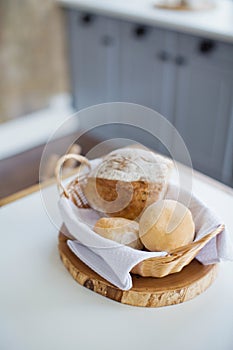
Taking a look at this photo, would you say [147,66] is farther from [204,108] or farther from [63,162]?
[63,162]

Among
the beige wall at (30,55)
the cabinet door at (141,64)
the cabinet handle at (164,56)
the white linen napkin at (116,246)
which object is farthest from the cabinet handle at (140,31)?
the white linen napkin at (116,246)

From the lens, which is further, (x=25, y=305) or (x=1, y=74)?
(x=1, y=74)

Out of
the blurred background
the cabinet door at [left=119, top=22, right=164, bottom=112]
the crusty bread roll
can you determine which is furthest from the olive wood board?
the cabinet door at [left=119, top=22, right=164, bottom=112]

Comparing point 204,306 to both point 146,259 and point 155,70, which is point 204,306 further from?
point 155,70

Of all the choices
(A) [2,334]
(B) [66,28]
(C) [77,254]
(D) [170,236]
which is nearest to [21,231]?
(C) [77,254]

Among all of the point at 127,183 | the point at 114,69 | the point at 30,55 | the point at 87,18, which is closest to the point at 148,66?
the point at 114,69

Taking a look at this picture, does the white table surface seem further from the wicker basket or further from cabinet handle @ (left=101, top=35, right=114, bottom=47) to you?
cabinet handle @ (left=101, top=35, right=114, bottom=47)
